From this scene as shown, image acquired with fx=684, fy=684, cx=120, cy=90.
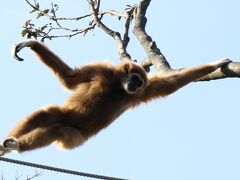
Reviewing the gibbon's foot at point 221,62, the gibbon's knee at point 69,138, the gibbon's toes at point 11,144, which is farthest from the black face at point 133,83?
the gibbon's toes at point 11,144

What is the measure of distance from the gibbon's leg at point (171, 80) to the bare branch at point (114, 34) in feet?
1.60

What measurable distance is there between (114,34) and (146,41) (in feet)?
1.98

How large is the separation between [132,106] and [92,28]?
201 centimetres

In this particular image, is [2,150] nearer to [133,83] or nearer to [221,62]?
[133,83]

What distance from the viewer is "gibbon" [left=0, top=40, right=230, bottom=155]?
8.61 metres

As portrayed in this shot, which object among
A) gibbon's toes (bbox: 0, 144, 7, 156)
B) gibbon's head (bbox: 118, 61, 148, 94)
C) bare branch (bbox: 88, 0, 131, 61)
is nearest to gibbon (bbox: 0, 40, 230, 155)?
gibbon's head (bbox: 118, 61, 148, 94)

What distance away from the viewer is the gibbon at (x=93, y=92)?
861cm

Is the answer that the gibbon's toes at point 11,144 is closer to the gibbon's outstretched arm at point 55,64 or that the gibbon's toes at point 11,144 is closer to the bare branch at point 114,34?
the gibbon's outstretched arm at point 55,64

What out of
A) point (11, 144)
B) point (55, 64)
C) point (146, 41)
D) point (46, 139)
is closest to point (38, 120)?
point (46, 139)

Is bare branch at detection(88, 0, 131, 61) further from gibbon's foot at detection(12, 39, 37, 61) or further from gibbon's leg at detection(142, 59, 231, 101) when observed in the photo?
gibbon's foot at detection(12, 39, 37, 61)

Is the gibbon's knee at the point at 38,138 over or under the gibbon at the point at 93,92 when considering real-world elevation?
under

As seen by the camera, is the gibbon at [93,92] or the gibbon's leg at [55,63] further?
the gibbon's leg at [55,63]

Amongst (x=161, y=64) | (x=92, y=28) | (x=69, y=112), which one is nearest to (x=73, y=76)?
(x=69, y=112)

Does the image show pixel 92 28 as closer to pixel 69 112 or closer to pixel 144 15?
pixel 144 15
